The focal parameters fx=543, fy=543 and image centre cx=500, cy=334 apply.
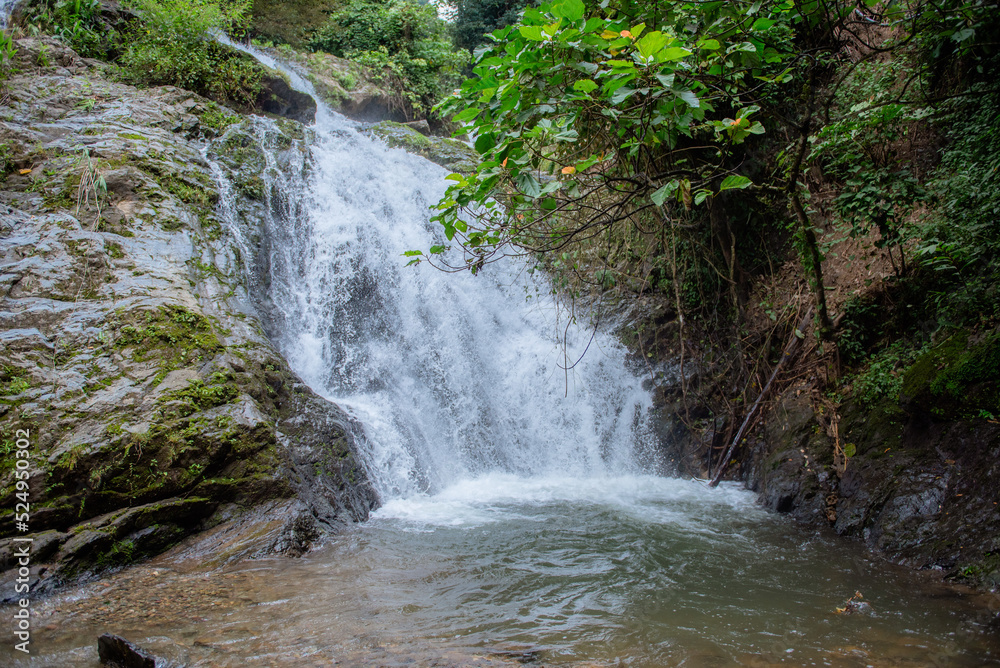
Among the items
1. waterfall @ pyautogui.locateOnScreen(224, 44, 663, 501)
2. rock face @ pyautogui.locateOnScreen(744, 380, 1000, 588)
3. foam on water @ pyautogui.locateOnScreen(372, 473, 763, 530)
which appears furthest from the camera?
waterfall @ pyautogui.locateOnScreen(224, 44, 663, 501)

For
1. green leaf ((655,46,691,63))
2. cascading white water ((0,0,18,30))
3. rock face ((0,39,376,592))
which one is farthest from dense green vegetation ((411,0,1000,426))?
cascading white water ((0,0,18,30))

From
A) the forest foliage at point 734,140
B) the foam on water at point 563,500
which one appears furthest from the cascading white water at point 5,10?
the foam on water at point 563,500

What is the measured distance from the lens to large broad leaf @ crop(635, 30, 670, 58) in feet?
7.87

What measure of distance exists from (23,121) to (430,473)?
6663 millimetres

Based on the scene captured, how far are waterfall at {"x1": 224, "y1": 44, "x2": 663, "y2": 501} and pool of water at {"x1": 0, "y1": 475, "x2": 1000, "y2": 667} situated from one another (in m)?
2.17

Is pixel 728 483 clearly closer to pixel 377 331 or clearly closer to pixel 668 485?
pixel 668 485

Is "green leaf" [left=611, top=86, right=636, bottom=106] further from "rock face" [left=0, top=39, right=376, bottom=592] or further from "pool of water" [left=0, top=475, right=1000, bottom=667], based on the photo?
"rock face" [left=0, top=39, right=376, bottom=592]

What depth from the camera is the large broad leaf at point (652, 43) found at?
2.40 metres

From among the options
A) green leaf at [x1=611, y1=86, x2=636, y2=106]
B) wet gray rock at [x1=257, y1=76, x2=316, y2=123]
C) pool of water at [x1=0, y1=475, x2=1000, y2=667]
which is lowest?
pool of water at [x1=0, y1=475, x2=1000, y2=667]

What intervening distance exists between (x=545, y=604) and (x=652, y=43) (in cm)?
320

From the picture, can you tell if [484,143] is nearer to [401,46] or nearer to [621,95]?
[621,95]

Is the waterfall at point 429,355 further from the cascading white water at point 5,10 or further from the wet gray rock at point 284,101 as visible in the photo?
the cascading white water at point 5,10

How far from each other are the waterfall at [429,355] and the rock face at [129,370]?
1.05 metres

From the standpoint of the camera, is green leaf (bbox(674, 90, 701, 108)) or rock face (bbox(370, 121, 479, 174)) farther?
rock face (bbox(370, 121, 479, 174))
